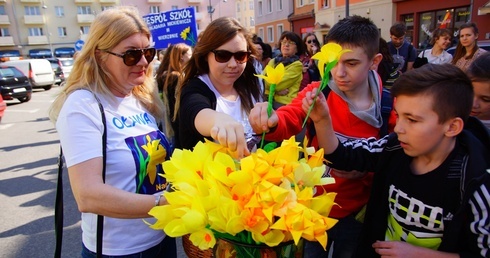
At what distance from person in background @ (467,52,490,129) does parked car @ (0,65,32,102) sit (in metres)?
15.5

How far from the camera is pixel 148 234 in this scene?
1.62 m

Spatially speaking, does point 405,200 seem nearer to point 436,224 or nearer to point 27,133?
point 436,224

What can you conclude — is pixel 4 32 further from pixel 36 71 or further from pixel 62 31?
pixel 36 71

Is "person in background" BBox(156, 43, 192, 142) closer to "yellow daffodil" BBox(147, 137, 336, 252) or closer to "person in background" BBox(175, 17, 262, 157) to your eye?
"person in background" BBox(175, 17, 262, 157)

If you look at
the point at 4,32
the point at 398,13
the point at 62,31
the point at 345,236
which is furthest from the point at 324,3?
the point at 4,32

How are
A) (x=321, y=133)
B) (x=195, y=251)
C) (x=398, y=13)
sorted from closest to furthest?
(x=195, y=251) < (x=321, y=133) < (x=398, y=13)

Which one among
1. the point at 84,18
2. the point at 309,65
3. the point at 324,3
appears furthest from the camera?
the point at 84,18

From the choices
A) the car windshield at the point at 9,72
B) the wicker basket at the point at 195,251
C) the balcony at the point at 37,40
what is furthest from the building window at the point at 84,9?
the wicker basket at the point at 195,251

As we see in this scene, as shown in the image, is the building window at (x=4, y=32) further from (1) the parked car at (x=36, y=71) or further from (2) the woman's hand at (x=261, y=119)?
(2) the woman's hand at (x=261, y=119)

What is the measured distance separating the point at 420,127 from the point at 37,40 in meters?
47.2

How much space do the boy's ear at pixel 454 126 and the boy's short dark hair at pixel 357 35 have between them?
0.55m

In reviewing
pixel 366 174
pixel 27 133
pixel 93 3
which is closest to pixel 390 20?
pixel 27 133

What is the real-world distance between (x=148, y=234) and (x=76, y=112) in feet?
2.17

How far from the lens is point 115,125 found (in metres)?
1.50
